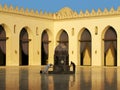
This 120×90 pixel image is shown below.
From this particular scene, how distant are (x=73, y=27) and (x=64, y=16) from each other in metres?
1.81

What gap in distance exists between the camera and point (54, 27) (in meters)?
35.3

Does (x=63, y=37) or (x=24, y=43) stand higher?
(x=63, y=37)

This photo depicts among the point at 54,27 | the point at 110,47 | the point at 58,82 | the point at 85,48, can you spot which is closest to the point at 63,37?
the point at 54,27

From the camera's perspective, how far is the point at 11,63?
3064 cm

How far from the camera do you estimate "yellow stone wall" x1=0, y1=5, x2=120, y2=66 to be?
100ft

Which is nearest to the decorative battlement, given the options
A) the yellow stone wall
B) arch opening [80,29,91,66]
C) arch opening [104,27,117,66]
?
the yellow stone wall

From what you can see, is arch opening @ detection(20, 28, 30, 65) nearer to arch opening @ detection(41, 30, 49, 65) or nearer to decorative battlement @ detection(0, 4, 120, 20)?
decorative battlement @ detection(0, 4, 120, 20)

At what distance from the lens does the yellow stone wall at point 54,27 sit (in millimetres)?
30620

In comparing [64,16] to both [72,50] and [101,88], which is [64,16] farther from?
[101,88]

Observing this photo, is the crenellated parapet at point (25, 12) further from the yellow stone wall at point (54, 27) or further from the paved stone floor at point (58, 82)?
the paved stone floor at point (58, 82)

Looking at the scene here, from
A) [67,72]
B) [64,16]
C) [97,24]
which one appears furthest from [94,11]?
[67,72]

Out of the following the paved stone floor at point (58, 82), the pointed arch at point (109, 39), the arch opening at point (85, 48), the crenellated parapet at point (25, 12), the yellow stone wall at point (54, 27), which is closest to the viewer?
the paved stone floor at point (58, 82)

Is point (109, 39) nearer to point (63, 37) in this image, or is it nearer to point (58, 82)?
point (63, 37)

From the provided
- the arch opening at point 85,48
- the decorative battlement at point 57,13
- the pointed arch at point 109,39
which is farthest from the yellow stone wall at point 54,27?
the arch opening at point 85,48
